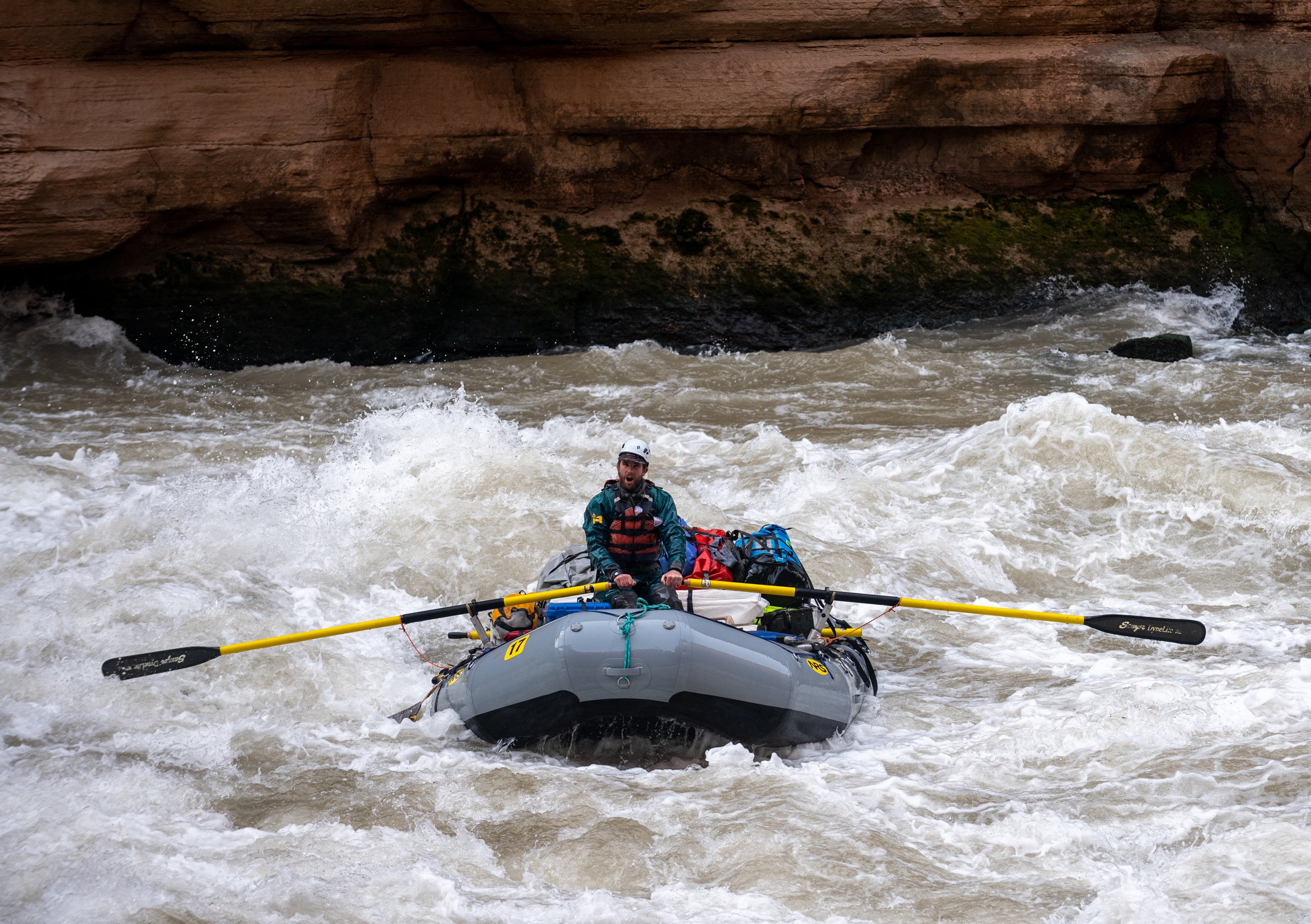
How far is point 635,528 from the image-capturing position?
518 cm

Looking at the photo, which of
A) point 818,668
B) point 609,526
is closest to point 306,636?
point 609,526

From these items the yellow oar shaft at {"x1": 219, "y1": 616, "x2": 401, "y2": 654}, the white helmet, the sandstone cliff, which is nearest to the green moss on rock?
the sandstone cliff

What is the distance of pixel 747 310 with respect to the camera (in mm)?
11898

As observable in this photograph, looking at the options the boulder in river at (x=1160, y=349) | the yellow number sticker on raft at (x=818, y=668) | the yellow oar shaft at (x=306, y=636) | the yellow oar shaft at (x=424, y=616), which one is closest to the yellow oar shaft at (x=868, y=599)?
the yellow number sticker on raft at (x=818, y=668)

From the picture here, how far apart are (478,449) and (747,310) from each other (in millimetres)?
4476

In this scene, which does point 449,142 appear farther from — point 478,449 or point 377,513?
point 377,513

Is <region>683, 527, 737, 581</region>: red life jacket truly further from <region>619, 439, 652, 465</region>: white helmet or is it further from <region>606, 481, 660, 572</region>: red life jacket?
<region>619, 439, 652, 465</region>: white helmet

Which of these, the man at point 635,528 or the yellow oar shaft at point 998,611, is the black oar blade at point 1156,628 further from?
the man at point 635,528

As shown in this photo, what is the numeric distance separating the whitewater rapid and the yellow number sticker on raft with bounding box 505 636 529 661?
368mm

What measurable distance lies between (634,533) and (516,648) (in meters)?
0.80

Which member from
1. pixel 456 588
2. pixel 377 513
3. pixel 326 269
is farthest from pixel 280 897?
pixel 326 269

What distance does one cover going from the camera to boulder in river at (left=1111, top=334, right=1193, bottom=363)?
10.4 metres

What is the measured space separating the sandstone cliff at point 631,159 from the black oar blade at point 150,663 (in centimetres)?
665

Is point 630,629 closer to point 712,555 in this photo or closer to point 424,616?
point 424,616
